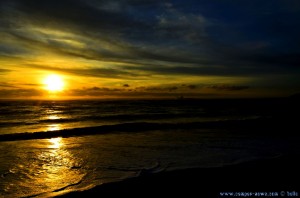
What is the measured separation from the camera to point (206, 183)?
26.5ft

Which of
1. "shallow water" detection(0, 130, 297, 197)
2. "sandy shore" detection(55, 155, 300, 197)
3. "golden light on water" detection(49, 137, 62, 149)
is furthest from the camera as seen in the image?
"golden light on water" detection(49, 137, 62, 149)

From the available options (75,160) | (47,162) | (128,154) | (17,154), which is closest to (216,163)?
(128,154)

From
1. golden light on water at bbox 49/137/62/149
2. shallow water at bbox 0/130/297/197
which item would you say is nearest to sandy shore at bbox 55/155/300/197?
shallow water at bbox 0/130/297/197

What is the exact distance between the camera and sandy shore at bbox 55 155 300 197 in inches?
293

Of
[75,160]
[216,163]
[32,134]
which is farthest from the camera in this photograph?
[32,134]

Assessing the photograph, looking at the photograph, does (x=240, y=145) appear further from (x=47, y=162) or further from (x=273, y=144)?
(x=47, y=162)

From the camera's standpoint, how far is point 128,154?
13.5 meters

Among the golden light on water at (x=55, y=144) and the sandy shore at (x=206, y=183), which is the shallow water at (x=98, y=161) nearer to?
the golden light on water at (x=55, y=144)

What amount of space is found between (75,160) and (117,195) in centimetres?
535

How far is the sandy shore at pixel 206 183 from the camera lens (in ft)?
24.4

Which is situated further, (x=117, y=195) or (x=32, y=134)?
(x=32, y=134)

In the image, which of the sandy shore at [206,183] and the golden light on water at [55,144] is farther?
the golden light on water at [55,144]

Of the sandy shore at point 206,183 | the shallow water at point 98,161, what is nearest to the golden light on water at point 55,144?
the shallow water at point 98,161

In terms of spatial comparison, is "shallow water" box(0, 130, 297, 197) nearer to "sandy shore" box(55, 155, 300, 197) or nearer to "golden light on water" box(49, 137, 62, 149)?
"golden light on water" box(49, 137, 62, 149)
